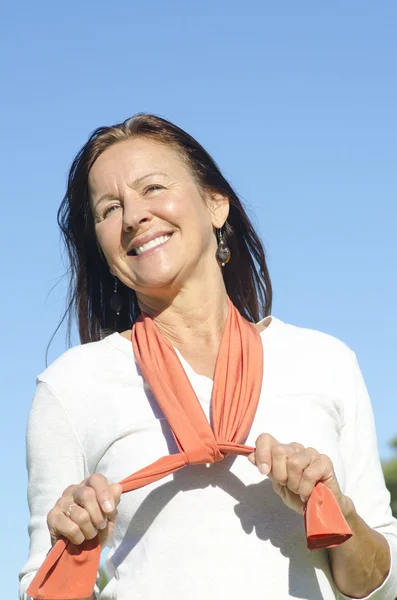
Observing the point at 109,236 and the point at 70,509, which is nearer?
the point at 70,509

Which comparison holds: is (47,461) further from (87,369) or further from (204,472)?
(204,472)

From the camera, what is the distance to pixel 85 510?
3123 millimetres

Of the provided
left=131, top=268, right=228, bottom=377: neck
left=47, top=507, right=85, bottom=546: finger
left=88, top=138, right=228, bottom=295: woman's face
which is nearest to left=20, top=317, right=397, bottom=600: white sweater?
left=131, top=268, right=228, bottom=377: neck

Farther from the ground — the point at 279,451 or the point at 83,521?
the point at 279,451

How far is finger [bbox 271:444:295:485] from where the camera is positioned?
10.4 ft

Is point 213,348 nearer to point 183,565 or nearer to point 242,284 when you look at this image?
point 242,284

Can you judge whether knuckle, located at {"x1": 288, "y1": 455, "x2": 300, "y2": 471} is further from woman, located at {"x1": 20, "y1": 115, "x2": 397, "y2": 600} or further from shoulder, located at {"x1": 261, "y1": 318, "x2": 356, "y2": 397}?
shoulder, located at {"x1": 261, "y1": 318, "x2": 356, "y2": 397}

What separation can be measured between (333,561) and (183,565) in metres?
0.49

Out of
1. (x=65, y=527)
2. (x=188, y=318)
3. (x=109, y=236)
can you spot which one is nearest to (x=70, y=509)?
(x=65, y=527)

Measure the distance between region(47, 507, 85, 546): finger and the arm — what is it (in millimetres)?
803

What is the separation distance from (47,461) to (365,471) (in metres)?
1.07

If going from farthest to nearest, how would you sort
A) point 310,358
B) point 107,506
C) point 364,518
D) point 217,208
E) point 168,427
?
point 217,208
point 310,358
point 364,518
point 168,427
point 107,506

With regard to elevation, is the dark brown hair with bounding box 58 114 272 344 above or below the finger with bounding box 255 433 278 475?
above

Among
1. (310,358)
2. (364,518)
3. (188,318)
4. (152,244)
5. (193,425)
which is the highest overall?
(152,244)
